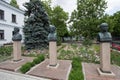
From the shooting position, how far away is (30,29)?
1214cm

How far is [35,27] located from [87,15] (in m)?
11.4

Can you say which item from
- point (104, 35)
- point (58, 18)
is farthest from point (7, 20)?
point (104, 35)

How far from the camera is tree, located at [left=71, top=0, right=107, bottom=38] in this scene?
19.8 meters

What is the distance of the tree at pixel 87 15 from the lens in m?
19.8

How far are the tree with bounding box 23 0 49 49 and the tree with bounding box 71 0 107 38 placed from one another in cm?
884

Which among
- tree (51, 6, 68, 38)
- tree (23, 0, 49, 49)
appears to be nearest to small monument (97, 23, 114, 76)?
tree (23, 0, 49, 49)

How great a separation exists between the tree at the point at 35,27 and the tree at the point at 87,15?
8.84 metres

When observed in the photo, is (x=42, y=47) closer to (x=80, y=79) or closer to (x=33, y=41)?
(x=33, y=41)

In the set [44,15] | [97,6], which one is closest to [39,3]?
[44,15]

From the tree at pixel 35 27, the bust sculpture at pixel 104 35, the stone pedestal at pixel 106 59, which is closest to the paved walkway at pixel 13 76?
the stone pedestal at pixel 106 59

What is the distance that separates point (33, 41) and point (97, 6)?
45.4 feet

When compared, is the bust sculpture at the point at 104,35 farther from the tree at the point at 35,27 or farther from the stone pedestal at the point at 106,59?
the tree at the point at 35,27

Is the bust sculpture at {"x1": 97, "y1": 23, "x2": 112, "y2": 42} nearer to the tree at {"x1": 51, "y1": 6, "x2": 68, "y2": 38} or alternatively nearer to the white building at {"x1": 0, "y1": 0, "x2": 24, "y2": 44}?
the white building at {"x1": 0, "y1": 0, "x2": 24, "y2": 44}

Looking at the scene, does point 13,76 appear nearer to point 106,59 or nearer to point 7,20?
point 106,59
